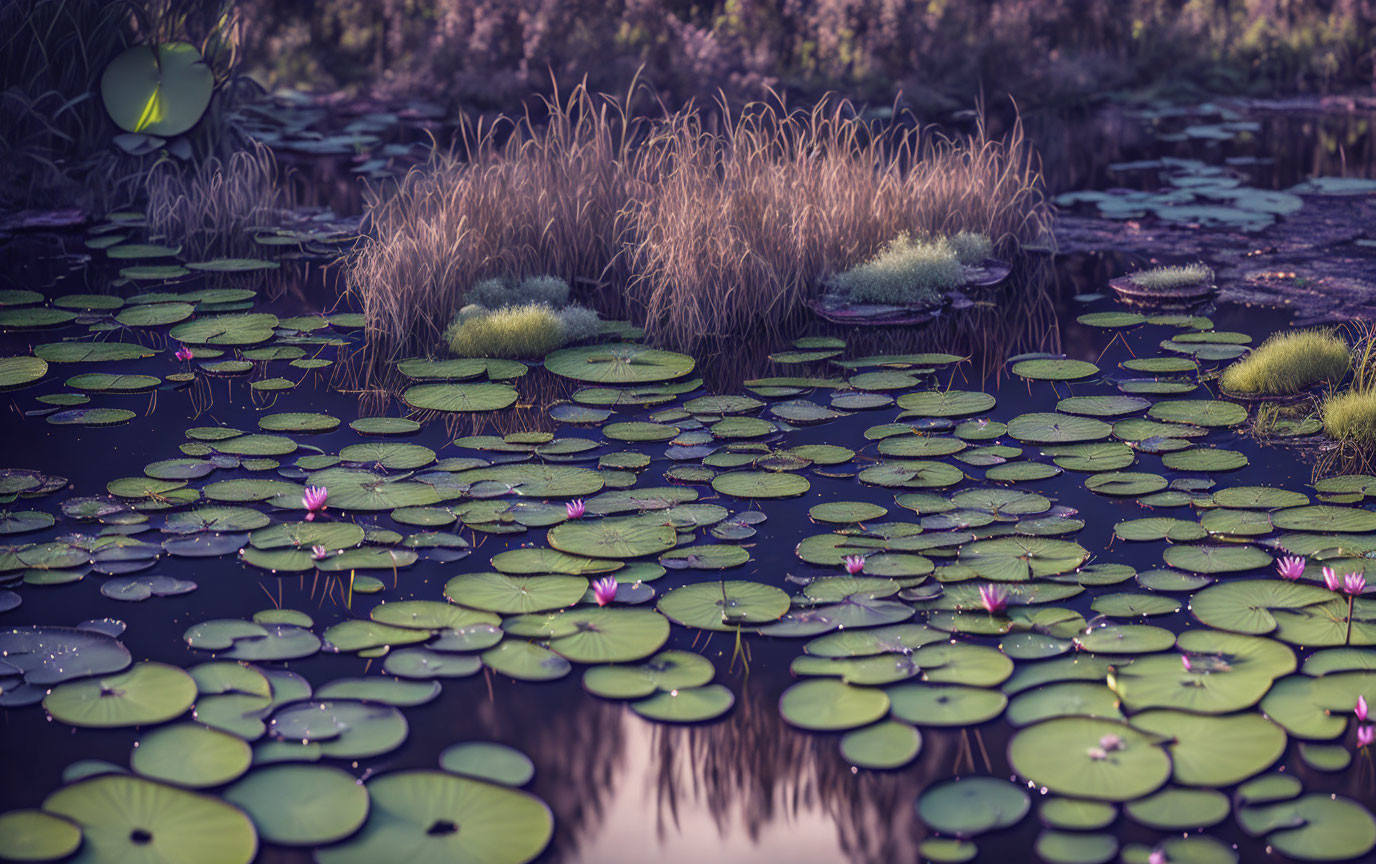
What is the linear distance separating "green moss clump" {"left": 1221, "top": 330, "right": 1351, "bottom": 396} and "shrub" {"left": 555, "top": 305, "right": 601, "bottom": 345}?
3131 millimetres

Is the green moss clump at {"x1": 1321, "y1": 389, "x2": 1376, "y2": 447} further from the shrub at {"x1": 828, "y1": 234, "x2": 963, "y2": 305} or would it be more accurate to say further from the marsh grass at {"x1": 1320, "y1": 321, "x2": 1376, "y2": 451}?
the shrub at {"x1": 828, "y1": 234, "x2": 963, "y2": 305}

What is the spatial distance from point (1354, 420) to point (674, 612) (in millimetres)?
3085

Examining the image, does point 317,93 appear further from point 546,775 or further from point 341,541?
point 546,775

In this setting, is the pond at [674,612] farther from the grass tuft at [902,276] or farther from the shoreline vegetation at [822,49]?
the shoreline vegetation at [822,49]

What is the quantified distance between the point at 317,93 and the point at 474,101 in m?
2.58

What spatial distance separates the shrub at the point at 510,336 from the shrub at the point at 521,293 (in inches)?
19.8

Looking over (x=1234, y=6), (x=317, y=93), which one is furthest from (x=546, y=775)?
(x=1234, y=6)

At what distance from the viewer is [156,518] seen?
421 cm

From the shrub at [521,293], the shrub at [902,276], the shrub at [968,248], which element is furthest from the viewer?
the shrub at [968,248]

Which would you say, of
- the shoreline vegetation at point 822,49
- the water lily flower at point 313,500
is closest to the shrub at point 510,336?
the water lily flower at point 313,500

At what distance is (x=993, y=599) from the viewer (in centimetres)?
348

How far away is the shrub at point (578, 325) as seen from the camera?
6441 millimetres

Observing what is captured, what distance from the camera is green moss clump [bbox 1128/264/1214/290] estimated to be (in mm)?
7348

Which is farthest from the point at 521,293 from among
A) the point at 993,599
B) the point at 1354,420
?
the point at 1354,420
